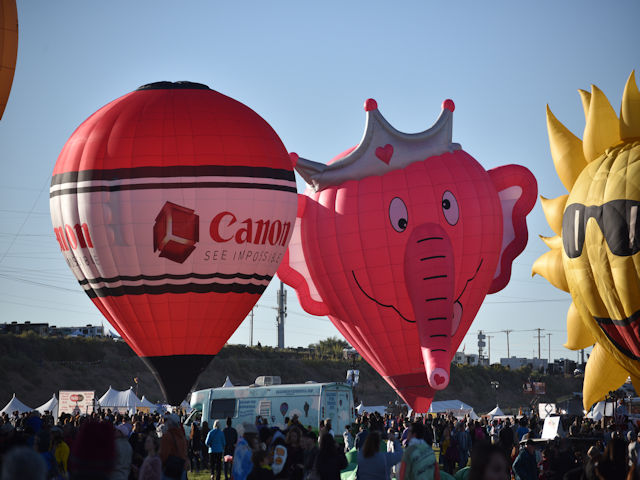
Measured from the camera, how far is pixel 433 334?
24.2 meters

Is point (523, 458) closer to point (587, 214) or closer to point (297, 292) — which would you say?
point (587, 214)

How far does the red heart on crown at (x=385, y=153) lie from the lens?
24.5 metres

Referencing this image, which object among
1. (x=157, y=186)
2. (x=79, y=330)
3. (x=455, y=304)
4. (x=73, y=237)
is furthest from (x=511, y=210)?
(x=79, y=330)

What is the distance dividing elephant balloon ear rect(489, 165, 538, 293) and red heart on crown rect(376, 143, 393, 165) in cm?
334

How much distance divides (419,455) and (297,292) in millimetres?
17160

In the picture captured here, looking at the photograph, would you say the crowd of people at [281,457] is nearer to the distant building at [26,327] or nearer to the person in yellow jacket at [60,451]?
the person in yellow jacket at [60,451]

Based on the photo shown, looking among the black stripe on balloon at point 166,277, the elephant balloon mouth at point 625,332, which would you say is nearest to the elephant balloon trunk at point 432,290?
the black stripe on balloon at point 166,277

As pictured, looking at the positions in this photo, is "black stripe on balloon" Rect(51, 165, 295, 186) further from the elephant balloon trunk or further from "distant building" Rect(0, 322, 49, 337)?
"distant building" Rect(0, 322, 49, 337)

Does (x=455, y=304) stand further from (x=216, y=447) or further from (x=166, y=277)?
(x=216, y=447)

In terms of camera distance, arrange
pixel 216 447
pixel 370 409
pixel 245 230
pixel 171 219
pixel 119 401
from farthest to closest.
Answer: pixel 370 409
pixel 119 401
pixel 245 230
pixel 171 219
pixel 216 447

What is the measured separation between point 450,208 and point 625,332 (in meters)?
10.7

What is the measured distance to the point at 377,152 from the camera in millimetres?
24625

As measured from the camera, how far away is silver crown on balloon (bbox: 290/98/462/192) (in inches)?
966

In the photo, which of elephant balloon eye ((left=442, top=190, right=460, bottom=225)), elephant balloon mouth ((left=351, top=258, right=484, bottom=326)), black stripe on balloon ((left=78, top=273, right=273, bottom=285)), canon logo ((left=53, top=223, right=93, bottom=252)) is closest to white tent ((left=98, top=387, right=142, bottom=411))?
canon logo ((left=53, top=223, right=93, bottom=252))
